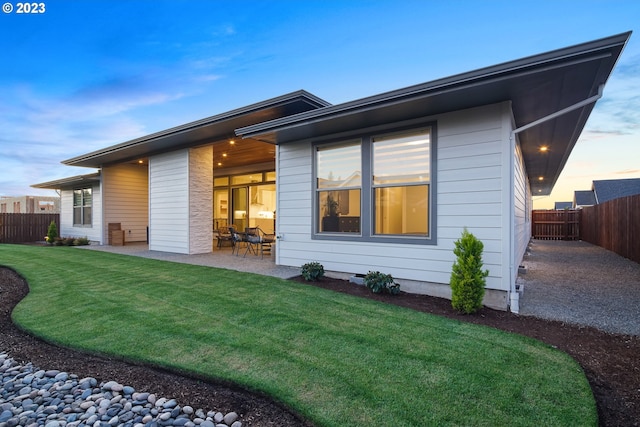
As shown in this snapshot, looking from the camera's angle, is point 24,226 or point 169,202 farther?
point 24,226

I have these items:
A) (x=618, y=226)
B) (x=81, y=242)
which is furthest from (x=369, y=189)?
(x=81, y=242)

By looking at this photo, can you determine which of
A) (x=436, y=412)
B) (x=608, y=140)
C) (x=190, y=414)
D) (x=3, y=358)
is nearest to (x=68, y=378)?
(x=3, y=358)

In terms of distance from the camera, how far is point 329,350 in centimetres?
304

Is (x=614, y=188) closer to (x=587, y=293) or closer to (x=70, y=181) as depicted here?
(x=587, y=293)

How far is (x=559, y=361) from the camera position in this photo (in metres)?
2.88

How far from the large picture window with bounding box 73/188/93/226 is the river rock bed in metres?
13.5

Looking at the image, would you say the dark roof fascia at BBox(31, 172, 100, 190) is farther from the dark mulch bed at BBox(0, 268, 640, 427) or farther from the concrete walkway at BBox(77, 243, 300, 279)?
the dark mulch bed at BBox(0, 268, 640, 427)

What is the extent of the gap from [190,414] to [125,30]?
35.7ft

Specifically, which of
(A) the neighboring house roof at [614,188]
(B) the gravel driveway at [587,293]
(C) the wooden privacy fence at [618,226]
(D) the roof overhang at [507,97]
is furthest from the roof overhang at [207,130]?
(A) the neighboring house roof at [614,188]

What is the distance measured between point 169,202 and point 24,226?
12.1 metres

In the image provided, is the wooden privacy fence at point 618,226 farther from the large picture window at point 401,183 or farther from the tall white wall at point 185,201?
the tall white wall at point 185,201

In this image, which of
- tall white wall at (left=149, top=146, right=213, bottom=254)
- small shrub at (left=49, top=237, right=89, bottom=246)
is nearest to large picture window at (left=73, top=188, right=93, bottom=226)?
small shrub at (left=49, top=237, right=89, bottom=246)

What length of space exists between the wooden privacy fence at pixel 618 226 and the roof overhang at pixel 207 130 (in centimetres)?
894

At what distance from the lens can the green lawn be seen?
2.19 m
